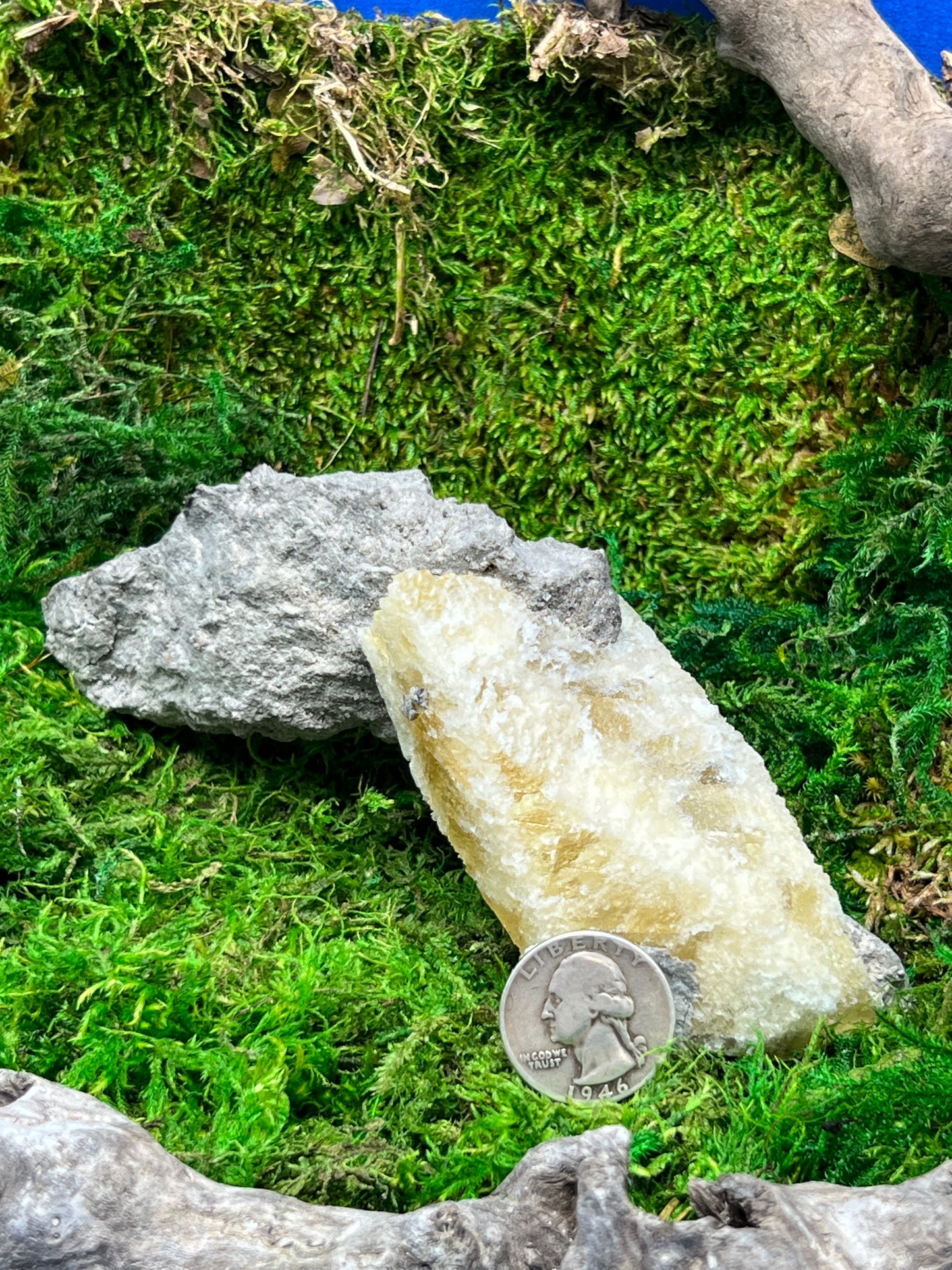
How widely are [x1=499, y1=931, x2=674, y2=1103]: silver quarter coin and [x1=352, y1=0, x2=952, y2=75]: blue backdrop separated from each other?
265 centimetres

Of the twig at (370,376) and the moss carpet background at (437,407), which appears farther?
the twig at (370,376)

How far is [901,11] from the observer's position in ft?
11.0

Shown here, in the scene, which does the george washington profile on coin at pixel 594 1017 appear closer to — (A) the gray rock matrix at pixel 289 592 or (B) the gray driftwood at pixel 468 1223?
(B) the gray driftwood at pixel 468 1223

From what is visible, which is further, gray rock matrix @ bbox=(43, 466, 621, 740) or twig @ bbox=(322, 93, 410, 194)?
twig @ bbox=(322, 93, 410, 194)

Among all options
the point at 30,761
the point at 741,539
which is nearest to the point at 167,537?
the point at 30,761

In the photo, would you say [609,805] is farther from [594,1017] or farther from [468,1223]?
[468,1223]

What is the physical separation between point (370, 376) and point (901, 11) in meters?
1.88

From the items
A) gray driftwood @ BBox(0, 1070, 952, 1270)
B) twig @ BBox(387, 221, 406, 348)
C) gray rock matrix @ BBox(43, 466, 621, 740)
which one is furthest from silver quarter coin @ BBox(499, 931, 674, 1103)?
twig @ BBox(387, 221, 406, 348)

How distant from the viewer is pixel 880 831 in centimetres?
300

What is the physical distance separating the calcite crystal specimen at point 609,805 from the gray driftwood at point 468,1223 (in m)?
0.69

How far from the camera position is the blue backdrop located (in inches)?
131

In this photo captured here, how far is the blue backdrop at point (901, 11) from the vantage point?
3.33m

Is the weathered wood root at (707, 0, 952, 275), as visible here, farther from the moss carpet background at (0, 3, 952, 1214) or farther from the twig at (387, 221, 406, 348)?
the twig at (387, 221, 406, 348)

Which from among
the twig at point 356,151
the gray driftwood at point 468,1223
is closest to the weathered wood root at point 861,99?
the twig at point 356,151
